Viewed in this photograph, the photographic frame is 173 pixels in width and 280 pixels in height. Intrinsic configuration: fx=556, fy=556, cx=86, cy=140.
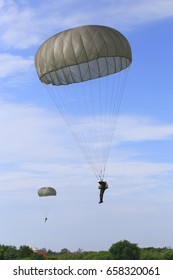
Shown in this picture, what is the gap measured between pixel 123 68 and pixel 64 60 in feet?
14.4

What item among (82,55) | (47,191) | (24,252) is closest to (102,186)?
(82,55)

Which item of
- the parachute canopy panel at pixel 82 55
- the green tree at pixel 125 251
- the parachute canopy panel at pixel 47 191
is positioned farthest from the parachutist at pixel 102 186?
the green tree at pixel 125 251

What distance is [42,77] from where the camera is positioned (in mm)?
35406

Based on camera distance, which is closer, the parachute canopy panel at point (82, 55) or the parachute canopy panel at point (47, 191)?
the parachute canopy panel at point (82, 55)

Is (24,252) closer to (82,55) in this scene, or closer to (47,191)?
(47,191)

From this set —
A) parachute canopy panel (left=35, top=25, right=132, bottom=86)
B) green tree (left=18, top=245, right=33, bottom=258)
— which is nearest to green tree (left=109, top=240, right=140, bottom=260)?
green tree (left=18, top=245, right=33, bottom=258)

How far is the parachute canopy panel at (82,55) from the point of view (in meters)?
33.1

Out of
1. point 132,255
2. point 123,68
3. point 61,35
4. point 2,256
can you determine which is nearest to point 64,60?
point 61,35

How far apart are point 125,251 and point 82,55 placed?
7359 centimetres

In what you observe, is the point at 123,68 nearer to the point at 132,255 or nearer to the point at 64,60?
the point at 64,60

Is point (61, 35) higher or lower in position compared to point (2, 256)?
higher

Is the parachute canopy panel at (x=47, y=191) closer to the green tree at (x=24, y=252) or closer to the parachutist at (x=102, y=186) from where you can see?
the parachutist at (x=102, y=186)

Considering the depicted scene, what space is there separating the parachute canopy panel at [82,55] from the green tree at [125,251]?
70.7 metres

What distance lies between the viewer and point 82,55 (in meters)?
33.0
